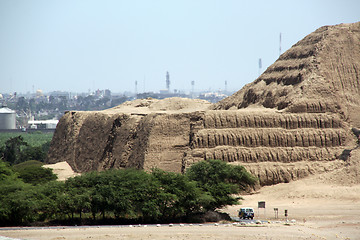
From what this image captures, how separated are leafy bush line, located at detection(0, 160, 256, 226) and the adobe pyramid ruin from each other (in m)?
12.0

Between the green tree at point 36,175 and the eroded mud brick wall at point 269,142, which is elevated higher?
the eroded mud brick wall at point 269,142

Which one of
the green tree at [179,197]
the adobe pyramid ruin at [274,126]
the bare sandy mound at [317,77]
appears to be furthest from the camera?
the bare sandy mound at [317,77]

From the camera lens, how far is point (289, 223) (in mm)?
43938

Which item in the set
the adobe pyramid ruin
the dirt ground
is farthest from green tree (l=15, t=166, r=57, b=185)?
the dirt ground

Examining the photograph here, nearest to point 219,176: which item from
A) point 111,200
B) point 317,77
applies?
point 111,200

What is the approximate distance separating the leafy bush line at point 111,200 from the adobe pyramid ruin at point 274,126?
1196 centimetres

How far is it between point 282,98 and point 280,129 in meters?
5.53

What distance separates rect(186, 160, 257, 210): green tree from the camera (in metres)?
48.1

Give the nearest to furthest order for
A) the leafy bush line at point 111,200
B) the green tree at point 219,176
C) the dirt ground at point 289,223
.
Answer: the dirt ground at point 289,223, the leafy bush line at point 111,200, the green tree at point 219,176

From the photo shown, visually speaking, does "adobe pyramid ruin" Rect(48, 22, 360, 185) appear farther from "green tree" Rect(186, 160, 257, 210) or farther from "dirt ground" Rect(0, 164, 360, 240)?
"green tree" Rect(186, 160, 257, 210)

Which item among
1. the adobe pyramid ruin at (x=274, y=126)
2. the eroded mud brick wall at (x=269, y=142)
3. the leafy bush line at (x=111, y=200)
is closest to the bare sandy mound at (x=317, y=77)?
the adobe pyramid ruin at (x=274, y=126)

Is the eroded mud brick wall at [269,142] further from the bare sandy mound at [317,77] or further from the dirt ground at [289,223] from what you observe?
the bare sandy mound at [317,77]

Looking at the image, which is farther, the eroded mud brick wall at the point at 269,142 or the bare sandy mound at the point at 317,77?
the bare sandy mound at the point at 317,77

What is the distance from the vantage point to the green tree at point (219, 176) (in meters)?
48.1
